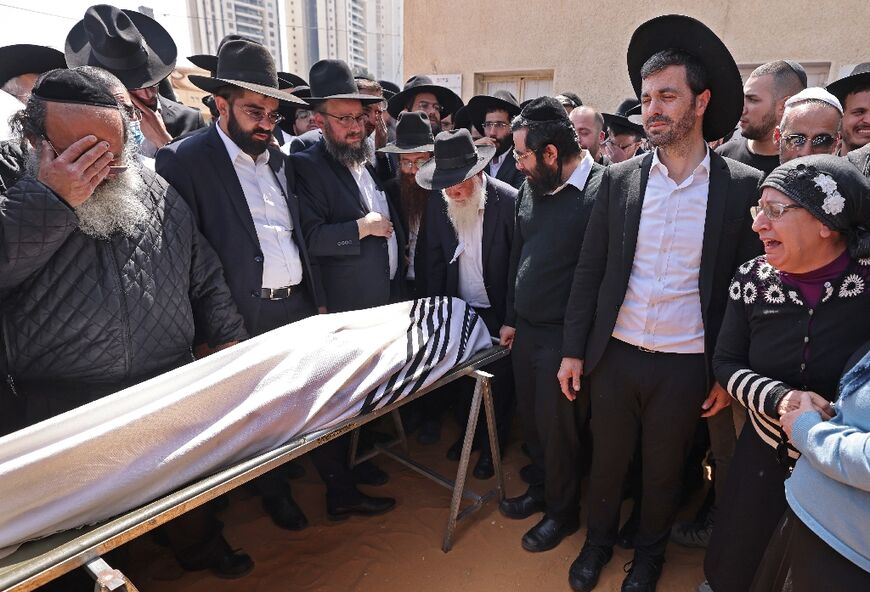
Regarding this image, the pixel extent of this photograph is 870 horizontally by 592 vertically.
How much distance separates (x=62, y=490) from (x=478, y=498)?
79.9 inches

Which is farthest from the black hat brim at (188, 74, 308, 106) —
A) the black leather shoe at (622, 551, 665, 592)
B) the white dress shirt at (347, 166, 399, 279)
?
the black leather shoe at (622, 551, 665, 592)

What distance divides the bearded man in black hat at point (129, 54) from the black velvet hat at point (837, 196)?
3188 mm

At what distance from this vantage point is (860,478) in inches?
52.2

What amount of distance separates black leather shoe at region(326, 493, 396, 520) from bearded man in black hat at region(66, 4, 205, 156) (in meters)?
2.35

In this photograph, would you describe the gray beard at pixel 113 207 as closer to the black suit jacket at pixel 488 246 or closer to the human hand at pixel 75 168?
the human hand at pixel 75 168

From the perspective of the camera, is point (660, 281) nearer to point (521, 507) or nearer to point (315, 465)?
point (521, 507)

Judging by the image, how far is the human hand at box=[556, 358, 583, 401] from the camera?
2.57m

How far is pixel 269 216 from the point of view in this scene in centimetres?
292

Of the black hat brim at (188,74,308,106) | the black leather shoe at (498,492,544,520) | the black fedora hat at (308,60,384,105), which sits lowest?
the black leather shoe at (498,492,544,520)

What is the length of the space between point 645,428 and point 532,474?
112 centimetres

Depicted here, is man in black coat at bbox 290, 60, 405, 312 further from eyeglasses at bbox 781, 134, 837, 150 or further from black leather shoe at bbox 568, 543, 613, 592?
eyeglasses at bbox 781, 134, 837, 150

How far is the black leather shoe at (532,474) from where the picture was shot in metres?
3.18

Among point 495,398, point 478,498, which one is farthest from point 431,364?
point 495,398

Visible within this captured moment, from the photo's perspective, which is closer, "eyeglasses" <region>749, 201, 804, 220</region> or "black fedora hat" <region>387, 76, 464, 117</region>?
"eyeglasses" <region>749, 201, 804, 220</region>
